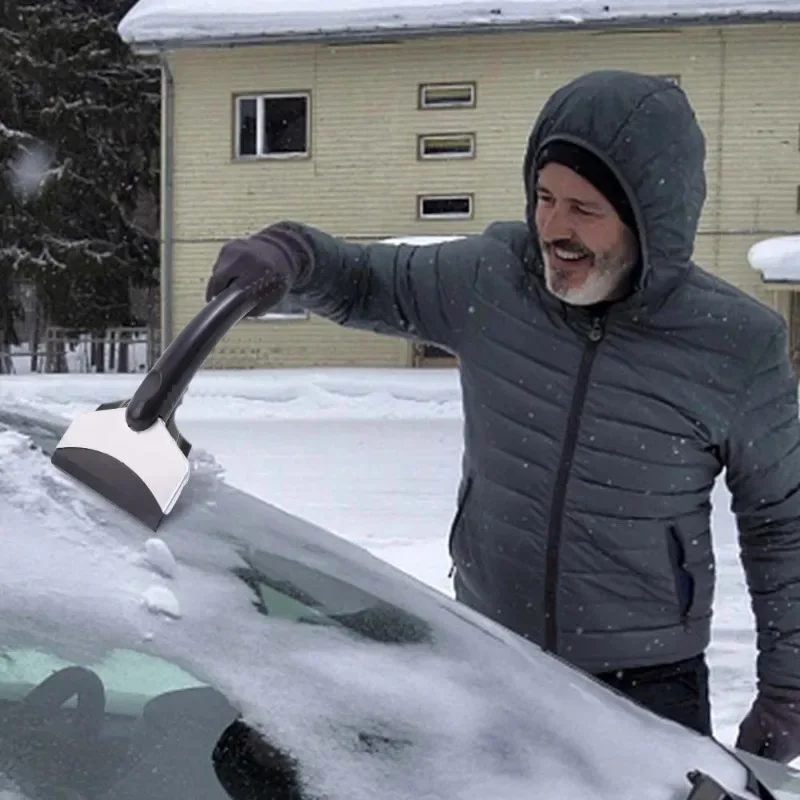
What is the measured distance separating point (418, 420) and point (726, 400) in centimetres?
1255

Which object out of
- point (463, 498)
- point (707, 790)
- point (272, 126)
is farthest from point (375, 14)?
point (707, 790)

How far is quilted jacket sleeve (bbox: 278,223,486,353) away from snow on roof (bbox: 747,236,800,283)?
50.3 ft

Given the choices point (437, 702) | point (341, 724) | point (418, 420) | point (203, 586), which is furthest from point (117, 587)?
point (418, 420)

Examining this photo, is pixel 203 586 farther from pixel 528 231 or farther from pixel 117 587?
pixel 528 231

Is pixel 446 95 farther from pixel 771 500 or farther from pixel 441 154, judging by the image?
pixel 771 500

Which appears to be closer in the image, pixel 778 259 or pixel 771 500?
pixel 771 500

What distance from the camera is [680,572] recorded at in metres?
2.18

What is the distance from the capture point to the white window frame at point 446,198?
19.3 m

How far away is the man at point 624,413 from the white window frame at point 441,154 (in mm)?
17278

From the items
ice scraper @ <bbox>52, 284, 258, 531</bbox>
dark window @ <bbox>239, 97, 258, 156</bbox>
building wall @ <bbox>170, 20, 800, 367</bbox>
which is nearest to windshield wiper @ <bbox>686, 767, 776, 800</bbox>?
ice scraper @ <bbox>52, 284, 258, 531</bbox>

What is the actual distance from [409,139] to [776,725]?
17.6 m

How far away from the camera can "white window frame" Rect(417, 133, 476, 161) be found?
19203 millimetres

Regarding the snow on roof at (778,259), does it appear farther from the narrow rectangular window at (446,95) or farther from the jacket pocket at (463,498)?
the jacket pocket at (463,498)

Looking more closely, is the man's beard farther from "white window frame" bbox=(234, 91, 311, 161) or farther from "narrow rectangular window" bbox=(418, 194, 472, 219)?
"white window frame" bbox=(234, 91, 311, 161)
